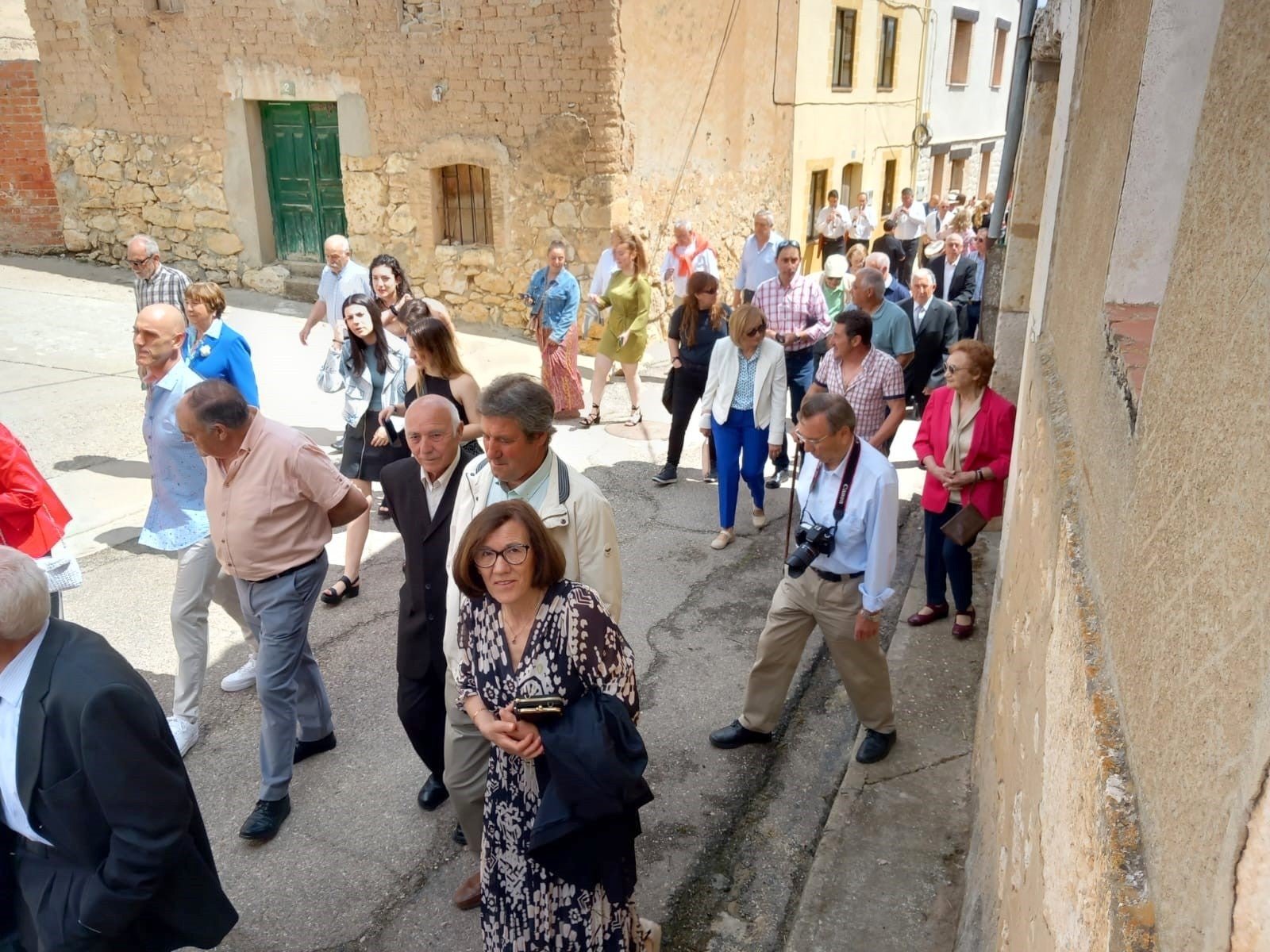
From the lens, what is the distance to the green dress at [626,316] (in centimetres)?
877

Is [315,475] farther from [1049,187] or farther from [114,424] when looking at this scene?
[114,424]

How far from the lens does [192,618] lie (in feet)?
14.4

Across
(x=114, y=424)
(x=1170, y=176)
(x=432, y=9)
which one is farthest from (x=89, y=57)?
(x=1170, y=176)

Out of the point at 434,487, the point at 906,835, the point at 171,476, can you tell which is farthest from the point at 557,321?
the point at 906,835

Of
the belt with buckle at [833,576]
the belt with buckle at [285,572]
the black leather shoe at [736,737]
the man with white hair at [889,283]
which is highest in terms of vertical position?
the man with white hair at [889,283]

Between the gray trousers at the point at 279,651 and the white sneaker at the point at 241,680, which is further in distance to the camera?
the white sneaker at the point at 241,680

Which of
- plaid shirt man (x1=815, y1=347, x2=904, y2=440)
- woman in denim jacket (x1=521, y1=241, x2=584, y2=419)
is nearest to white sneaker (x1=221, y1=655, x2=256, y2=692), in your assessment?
plaid shirt man (x1=815, y1=347, x2=904, y2=440)

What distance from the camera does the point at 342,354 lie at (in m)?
6.10

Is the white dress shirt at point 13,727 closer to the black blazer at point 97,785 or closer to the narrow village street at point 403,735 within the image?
the black blazer at point 97,785

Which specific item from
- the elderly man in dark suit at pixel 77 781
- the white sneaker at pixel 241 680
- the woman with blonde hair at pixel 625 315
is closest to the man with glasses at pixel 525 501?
the elderly man in dark suit at pixel 77 781

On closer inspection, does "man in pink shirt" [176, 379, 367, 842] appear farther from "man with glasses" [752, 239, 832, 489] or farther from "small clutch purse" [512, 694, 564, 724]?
"man with glasses" [752, 239, 832, 489]

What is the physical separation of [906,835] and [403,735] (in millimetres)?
2221

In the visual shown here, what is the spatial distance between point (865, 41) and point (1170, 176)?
16.7m

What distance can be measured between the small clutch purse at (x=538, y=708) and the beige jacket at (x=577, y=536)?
0.52 metres
